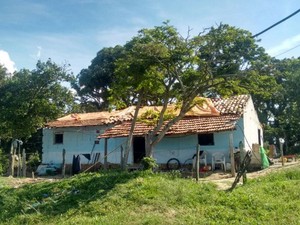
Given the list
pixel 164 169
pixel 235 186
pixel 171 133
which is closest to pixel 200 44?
pixel 235 186

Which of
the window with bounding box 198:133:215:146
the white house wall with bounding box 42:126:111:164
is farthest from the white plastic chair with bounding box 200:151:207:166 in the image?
the white house wall with bounding box 42:126:111:164

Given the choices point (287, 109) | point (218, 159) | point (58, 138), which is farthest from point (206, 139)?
point (287, 109)

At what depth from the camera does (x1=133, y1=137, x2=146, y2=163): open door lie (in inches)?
830

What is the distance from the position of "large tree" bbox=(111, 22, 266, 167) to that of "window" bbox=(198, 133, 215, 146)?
503cm

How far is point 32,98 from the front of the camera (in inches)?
893

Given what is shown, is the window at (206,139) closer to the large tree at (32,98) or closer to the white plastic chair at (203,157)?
the white plastic chair at (203,157)

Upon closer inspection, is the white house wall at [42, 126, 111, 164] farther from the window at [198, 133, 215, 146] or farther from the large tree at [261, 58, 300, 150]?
the large tree at [261, 58, 300, 150]

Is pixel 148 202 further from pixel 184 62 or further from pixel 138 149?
pixel 138 149

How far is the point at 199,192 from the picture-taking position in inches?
423

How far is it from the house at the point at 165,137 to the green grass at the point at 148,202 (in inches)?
212

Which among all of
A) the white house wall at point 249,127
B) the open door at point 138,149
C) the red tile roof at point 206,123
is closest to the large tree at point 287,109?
the white house wall at point 249,127

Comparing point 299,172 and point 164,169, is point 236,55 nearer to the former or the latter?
point 299,172

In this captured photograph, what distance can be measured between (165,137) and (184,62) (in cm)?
678

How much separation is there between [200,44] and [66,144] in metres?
12.7
